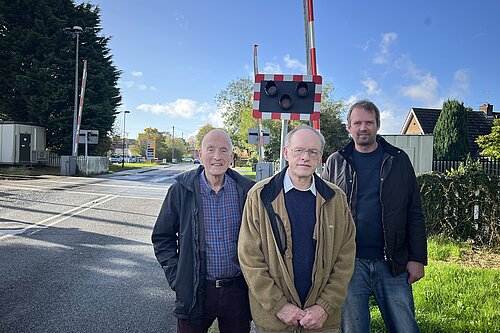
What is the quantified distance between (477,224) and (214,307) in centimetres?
611

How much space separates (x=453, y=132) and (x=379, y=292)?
24441 millimetres

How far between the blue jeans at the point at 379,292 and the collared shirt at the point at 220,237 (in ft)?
2.87

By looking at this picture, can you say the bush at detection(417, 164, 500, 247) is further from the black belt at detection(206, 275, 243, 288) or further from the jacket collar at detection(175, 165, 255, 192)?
the black belt at detection(206, 275, 243, 288)

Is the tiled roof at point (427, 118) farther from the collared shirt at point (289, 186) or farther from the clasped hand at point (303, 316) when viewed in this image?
the clasped hand at point (303, 316)

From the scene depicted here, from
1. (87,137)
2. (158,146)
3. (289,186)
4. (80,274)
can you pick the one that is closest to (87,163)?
(87,137)

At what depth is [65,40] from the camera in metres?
31.4

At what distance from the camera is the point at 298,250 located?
2.40 m

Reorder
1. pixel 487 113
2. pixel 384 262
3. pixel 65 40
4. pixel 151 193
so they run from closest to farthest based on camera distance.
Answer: pixel 384 262
pixel 151 193
pixel 65 40
pixel 487 113

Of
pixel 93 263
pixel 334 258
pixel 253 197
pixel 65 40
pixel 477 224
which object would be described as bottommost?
pixel 93 263

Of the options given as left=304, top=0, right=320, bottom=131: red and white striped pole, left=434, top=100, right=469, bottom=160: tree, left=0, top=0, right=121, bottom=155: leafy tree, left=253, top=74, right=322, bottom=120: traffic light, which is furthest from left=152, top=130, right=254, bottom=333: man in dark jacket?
left=0, top=0, right=121, bottom=155: leafy tree

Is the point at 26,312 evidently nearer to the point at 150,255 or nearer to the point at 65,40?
the point at 150,255

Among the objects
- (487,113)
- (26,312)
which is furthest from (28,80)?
(487,113)

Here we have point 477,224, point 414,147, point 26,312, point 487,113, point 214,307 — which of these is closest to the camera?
point 214,307

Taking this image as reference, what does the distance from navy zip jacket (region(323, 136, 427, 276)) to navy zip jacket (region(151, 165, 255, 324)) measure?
77 cm
